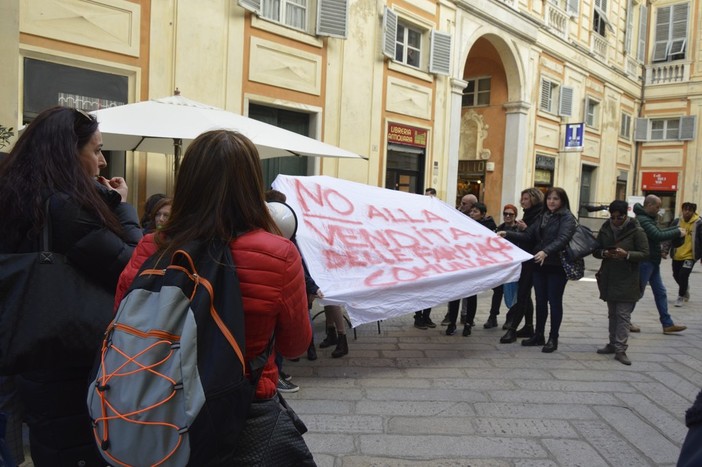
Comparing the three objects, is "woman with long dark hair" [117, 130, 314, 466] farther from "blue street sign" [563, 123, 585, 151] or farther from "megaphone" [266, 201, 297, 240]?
"blue street sign" [563, 123, 585, 151]

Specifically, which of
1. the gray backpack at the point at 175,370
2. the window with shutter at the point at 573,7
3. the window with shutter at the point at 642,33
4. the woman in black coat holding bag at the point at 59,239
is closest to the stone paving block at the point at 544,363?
the woman in black coat holding bag at the point at 59,239

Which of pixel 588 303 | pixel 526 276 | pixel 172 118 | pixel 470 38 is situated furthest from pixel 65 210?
pixel 470 38

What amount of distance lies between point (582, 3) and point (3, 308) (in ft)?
78.7

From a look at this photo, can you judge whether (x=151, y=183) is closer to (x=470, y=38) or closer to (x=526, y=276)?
(x=526, y=276)

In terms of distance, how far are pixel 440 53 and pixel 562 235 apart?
9709mm

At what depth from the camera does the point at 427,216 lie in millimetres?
6496

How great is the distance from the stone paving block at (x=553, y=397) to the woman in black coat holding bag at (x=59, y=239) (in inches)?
141

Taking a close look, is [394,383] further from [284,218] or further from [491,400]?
[284,218]

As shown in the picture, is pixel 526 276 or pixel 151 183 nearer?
pixel 526 276

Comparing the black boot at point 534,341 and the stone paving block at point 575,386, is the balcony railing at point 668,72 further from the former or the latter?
the stone paving block at point 575,386

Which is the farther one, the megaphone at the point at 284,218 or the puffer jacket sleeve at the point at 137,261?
the megaphone at the point at 284,218

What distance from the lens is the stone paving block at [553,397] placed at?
15.4 feet

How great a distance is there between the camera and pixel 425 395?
4777mm

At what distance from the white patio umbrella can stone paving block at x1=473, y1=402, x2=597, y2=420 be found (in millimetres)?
3588
